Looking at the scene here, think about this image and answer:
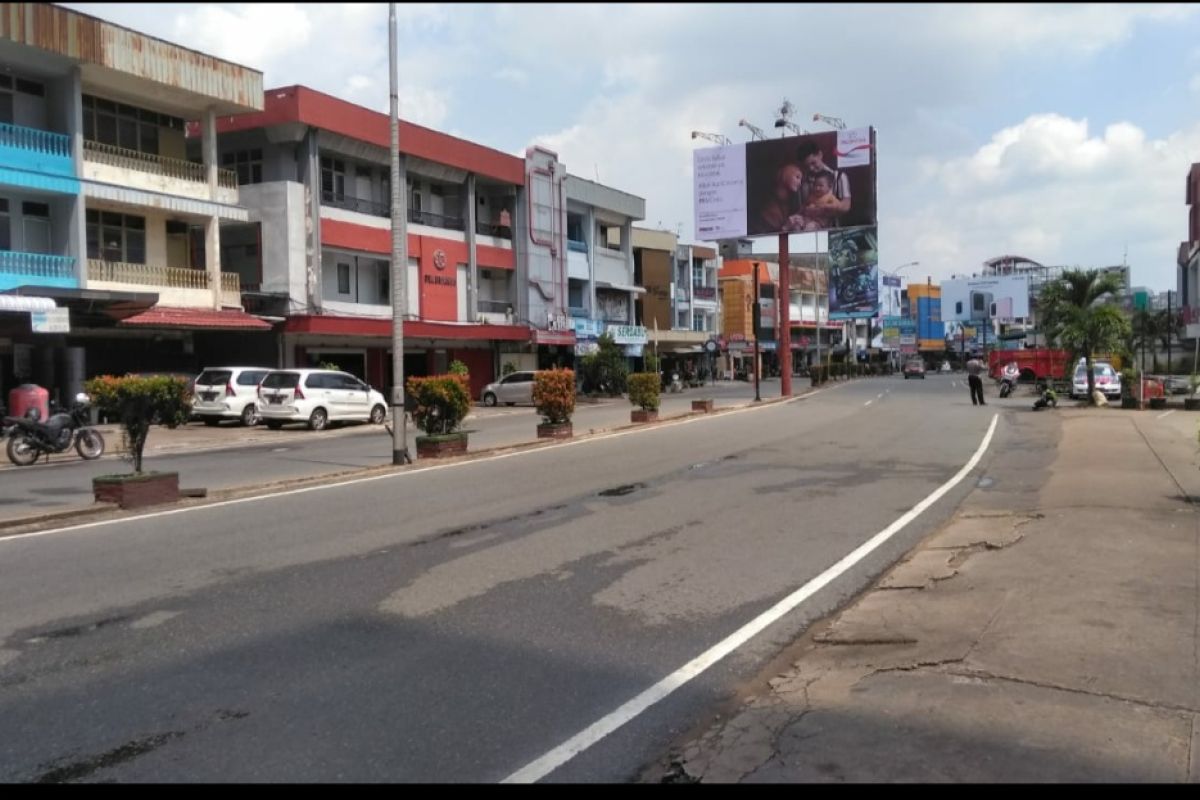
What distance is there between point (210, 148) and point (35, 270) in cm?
742

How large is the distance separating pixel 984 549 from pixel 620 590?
3.70 m

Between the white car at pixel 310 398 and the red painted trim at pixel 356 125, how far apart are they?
7.27m

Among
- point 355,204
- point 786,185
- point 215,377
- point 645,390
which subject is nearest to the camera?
point 215,377

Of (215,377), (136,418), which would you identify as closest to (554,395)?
(136,418)

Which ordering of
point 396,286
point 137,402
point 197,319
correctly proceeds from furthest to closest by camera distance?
1. point 197,319
2. point 396,286
3. point 137,402

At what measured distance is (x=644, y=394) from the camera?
26391 millimetres

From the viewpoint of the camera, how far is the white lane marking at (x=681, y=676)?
413 centimetres

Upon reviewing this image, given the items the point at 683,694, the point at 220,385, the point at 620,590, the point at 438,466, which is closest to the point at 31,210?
the point at 220,385

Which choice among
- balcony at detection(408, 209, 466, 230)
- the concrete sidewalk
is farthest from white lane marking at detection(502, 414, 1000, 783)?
balcony at detection(408, 209, 466, 230)

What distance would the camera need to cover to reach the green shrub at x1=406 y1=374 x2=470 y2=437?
1742 centimetres

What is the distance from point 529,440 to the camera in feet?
68.9

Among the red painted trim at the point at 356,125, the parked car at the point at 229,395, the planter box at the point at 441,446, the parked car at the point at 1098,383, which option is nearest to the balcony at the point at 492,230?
the red painted trim at the point at 356,125

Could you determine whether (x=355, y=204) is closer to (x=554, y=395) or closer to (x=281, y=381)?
(x=281, y=381)

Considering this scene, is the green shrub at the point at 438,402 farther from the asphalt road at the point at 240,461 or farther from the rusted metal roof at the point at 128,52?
the rusted metal roof at the point at 128,52
